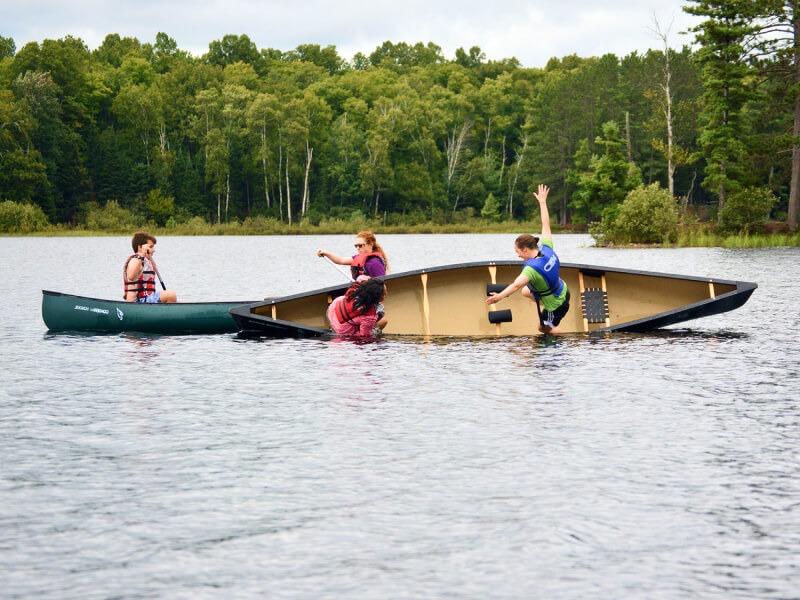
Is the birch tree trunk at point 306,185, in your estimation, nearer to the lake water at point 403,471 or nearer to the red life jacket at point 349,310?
the red life jacket at point 349,310

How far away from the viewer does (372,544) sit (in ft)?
24.4

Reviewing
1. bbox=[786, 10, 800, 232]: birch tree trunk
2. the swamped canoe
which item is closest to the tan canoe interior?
the swamped canoe

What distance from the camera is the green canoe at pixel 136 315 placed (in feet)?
62.8

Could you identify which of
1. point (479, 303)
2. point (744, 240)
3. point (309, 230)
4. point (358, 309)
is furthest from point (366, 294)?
point (309, 230)

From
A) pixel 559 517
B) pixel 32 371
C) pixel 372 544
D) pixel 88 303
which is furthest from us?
pixel 88 303

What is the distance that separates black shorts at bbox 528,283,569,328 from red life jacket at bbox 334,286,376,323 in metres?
2.48

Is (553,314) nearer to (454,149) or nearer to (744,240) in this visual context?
(744,240)

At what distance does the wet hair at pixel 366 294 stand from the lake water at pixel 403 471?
0.63 metres

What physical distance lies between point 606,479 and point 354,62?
164 meters

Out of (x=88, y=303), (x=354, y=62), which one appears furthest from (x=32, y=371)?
(x=354, y=62)

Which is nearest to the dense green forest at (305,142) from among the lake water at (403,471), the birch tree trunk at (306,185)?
the birch tree trunk at (306,185)

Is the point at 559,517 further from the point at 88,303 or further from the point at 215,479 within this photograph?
the point at 88,303

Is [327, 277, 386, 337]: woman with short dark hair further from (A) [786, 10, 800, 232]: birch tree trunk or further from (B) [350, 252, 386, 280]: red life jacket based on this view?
(A) [786, 10, 800, 232]: birch tree trunk

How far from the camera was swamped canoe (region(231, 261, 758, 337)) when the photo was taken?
729 inches
